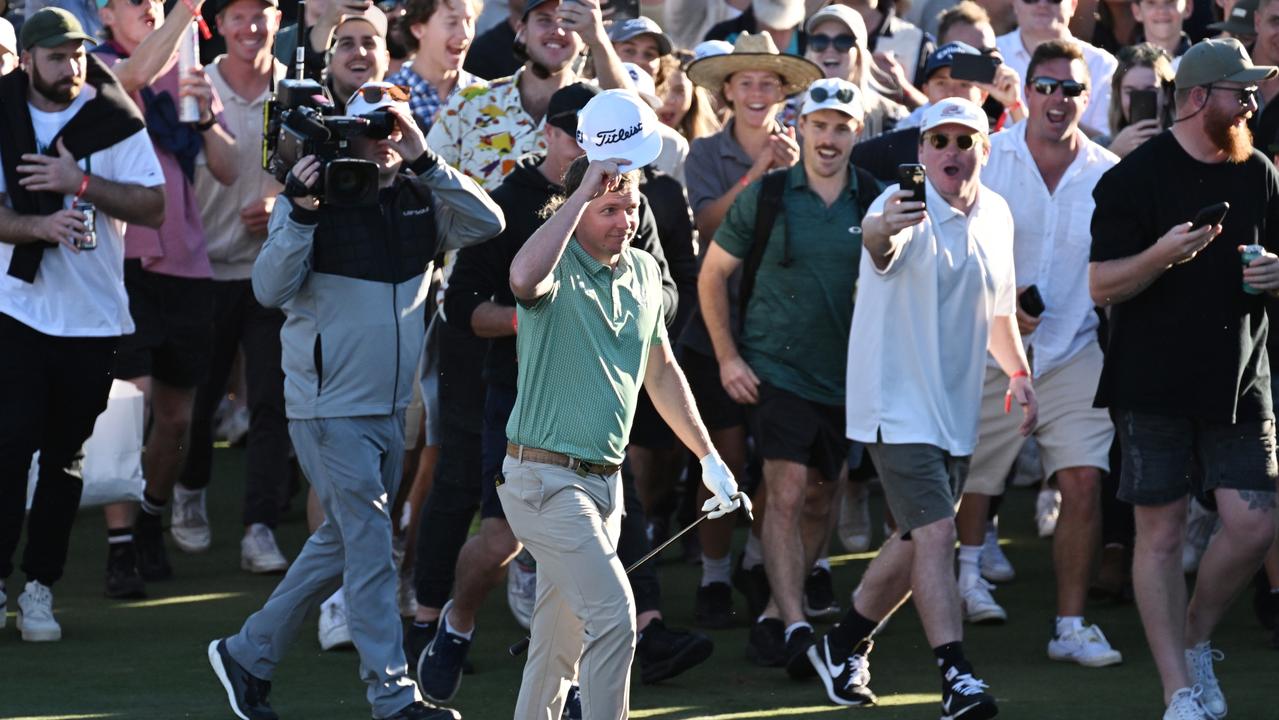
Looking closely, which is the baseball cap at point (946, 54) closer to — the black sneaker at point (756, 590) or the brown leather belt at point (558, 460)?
the black sneaker at point (756, 590)

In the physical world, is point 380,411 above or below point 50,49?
below

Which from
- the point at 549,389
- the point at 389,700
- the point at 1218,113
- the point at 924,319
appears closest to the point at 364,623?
the point at 389,700

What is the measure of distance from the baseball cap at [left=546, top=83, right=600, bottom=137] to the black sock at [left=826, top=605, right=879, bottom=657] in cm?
214

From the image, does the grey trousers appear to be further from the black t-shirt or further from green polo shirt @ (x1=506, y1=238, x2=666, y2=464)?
the black t-shirt

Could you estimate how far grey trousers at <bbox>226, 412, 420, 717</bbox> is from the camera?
23.0 ft

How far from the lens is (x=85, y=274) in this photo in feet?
27.3

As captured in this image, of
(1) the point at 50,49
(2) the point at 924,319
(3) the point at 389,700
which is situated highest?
(1) the point at 50,49

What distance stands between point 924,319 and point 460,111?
2429 millimetres

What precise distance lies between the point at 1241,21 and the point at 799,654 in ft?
14.3

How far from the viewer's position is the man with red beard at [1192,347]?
23.3 ft

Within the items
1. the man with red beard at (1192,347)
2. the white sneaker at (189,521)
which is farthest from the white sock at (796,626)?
the white sneaker at (189,521)

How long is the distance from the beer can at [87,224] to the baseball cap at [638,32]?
320 cm

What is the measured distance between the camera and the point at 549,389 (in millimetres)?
6168

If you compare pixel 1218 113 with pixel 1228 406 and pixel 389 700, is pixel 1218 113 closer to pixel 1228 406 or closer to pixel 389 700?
pixel 1228 406
